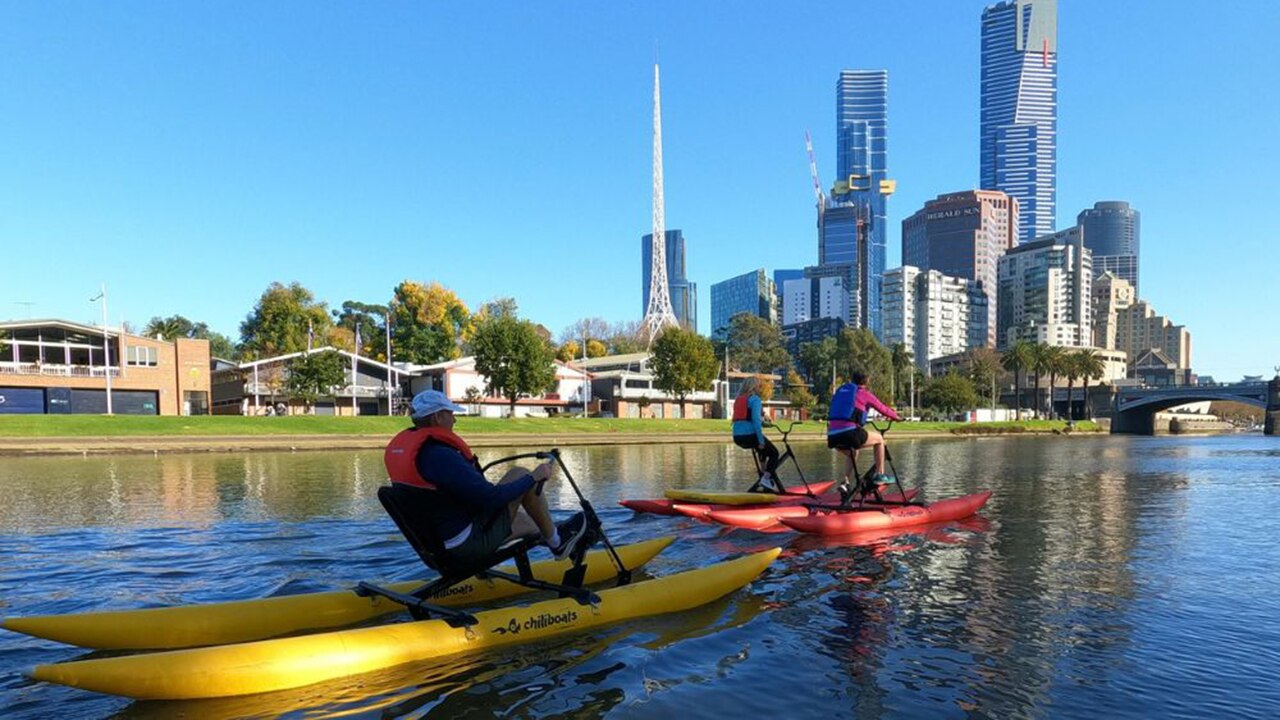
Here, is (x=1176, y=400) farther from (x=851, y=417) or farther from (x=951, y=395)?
(x=851, y=417)

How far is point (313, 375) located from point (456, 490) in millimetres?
68411

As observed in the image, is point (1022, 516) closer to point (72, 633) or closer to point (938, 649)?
point (938, 649)

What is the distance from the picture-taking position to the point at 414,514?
668cm

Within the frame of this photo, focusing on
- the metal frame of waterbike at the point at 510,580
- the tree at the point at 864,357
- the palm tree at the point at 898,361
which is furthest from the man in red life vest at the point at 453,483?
the palm tree at the point at 898,361

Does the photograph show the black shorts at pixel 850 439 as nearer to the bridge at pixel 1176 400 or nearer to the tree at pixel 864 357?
the tree at pixel 864 357

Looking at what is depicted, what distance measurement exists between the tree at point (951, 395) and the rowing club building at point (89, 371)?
350 feet

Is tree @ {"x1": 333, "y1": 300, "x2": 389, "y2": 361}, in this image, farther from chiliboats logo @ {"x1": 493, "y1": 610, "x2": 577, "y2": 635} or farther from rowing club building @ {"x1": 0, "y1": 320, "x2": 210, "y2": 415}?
chiliboats logo @ {"x1": 493, "y1": 610, "x2": 577, "y2": 635}

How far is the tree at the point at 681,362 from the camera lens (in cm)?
8906

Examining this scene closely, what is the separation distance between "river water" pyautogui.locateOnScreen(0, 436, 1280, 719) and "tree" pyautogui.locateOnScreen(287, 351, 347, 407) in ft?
170

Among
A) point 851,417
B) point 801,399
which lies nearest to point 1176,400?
point 801,399

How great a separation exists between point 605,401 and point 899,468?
218ft

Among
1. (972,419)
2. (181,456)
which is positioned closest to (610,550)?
(181,456)

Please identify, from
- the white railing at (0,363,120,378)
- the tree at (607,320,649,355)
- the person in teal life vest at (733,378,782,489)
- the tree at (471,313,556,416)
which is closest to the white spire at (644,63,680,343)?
the tree at (607,320,649,355)

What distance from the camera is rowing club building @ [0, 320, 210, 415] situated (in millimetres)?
62875
